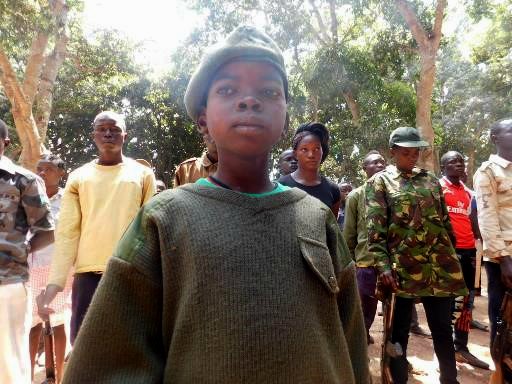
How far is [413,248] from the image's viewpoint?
3.12 m

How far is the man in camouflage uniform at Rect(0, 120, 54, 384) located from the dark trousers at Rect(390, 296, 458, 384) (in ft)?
7.89

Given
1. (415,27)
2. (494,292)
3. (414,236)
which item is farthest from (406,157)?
(415,27)

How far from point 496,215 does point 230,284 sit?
296 centimetres

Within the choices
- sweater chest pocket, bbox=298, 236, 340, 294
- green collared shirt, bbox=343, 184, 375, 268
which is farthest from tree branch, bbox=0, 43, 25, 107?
sweater chest pocket, bbox=298, 236, 340, 294

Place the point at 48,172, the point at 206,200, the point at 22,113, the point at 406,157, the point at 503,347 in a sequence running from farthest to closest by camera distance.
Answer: the point at 22,113
the point at 48,172
the point at 406,157
the point at 503,347
the point at 206,200

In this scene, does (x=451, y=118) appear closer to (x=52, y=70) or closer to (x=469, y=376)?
(x=52, y=70)

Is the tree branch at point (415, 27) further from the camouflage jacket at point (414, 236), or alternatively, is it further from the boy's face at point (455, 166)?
the camouflage jacket at point (414, 236)

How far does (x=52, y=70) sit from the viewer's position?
10.1 meters

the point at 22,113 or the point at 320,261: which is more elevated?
the point at 22,113

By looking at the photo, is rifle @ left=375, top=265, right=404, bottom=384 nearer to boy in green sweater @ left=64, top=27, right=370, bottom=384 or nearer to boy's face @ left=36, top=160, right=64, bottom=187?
boy in green sweater @ left=64, top=27, right=370, bottom=384

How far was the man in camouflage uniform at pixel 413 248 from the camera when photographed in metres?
3.07

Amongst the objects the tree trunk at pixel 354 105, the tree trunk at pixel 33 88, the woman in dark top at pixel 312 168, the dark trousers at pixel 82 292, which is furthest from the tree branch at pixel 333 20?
the dark trousers at pixel 82 292

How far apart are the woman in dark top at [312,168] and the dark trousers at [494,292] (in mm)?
1277

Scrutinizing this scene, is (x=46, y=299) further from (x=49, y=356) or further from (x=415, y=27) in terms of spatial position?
(x=415, y=27)
